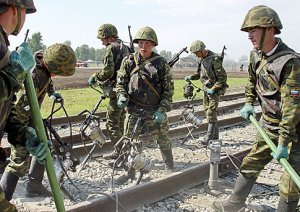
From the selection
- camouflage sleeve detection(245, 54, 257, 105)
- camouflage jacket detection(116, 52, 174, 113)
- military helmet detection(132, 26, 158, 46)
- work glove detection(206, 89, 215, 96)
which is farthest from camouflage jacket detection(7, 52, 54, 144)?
work glove detection(206, 89, 215, 96)

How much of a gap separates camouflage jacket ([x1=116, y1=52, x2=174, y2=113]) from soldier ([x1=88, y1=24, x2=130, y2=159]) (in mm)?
1266

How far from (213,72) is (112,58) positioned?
2908 millimetres

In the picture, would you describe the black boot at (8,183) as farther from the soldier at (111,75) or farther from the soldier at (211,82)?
the soldier at (211,82)

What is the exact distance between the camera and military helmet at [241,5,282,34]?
14.6 feet

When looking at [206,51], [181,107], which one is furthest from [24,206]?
[181,107]

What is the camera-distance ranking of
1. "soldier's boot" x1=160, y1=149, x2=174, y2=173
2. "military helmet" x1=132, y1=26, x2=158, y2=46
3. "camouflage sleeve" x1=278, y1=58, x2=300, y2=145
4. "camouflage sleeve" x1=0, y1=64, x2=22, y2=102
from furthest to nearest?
1. "soldier's boot" x1=160, y1=149, x2=174, y2=173
2. "military helmet" x1=132, y1=26, x2=158, y2=46
3. "camouflage sleeve" x1=278, y1=58, x2=300, y2=145
4. "camouflage sleeve" x1=0, y1=64, x2=22, y2=102

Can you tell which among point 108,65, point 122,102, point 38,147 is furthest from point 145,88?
point 38,147

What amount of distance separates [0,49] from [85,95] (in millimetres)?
15307

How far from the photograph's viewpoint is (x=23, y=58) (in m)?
2.96

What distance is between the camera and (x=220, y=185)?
6031 mm

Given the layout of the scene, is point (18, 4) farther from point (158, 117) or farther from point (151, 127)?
point (151, 127)

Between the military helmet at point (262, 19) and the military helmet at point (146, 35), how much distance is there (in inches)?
66.8

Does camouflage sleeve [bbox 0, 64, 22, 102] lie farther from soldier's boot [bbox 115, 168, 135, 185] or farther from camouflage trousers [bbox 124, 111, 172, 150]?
soldier's boot [bbox 115, 168, 135, 185]

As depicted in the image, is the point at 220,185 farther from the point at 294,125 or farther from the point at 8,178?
the point at 8,178
